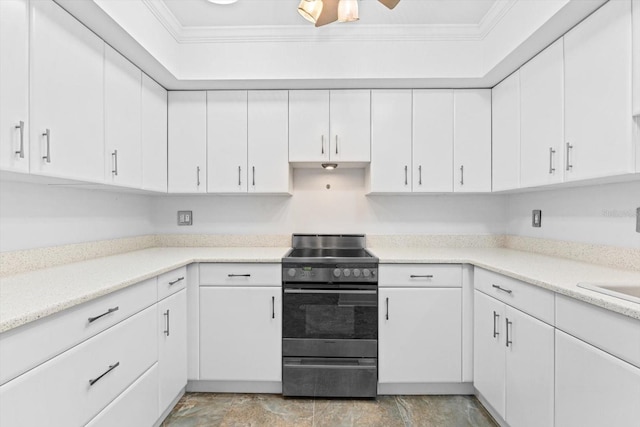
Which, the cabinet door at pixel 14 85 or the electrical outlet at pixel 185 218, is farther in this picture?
the electrical outlet at pixel 185 218

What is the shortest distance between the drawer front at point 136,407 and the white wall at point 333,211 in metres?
1.34

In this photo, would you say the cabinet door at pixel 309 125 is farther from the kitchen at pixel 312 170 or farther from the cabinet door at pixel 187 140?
the cabinet door at pixel 187 140

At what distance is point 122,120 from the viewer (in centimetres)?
200

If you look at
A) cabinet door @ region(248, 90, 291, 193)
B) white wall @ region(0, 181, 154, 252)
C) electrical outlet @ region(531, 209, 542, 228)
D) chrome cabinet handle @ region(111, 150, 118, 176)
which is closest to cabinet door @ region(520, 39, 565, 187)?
electrical outlet @ region(531, 209, 542, 228)

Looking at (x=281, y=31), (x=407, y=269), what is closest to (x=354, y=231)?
(x=407, y=269)

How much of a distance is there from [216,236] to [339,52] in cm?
175

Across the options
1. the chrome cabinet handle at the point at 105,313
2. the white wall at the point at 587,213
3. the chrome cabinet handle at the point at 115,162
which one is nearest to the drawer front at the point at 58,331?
the chrome cabinet handle at the point at 105,313

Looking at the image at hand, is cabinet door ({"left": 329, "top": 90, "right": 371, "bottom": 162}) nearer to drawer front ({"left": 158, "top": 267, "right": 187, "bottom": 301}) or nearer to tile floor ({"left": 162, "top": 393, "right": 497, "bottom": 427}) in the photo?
drawer front ({"left": 158, "top": 267, "right": 187, "bottom": 301})

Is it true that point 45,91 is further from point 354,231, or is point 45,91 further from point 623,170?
point 623,170

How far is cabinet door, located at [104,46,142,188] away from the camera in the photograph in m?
1.87

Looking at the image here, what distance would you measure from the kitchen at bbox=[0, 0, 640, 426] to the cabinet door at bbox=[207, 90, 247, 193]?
1cm

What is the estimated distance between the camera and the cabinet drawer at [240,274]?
2.23m

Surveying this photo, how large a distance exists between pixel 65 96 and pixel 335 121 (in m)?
1.64

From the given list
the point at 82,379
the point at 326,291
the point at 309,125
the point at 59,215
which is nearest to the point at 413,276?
the point at 326,291
